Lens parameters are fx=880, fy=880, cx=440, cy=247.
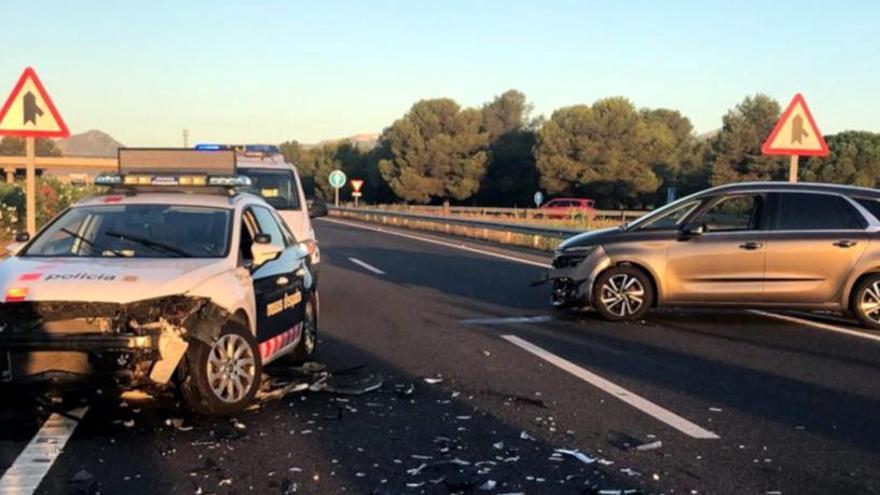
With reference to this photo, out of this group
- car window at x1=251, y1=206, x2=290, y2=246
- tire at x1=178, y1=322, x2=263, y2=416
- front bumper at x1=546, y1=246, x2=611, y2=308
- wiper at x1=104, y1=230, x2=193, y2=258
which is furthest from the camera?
front bumper at x1=546, y1=246, x2=611, y2=308

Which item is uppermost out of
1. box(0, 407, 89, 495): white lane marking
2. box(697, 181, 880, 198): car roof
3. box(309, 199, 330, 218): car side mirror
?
box(697, 181, 880, 198): car roof

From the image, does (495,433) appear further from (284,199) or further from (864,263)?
(284,199)

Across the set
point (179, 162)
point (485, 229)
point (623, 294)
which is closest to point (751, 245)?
point (623, 294)

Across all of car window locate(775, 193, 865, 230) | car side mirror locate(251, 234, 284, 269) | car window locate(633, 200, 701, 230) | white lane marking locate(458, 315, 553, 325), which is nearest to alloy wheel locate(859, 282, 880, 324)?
car window locate(775, 193, 865, 230)

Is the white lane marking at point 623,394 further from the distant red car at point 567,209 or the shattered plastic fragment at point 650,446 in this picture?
the distant red car at point 567,209

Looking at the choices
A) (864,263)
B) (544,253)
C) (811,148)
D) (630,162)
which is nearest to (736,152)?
(630,162)

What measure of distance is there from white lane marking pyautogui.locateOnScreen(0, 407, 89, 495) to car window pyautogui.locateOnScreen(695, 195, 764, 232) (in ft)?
24.2

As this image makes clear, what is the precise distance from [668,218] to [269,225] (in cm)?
529

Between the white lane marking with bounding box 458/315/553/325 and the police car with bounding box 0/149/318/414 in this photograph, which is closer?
the police car with bounding box 0/149/318/414

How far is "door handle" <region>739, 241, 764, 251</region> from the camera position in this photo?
1019 centimetres

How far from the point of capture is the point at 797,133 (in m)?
13.0

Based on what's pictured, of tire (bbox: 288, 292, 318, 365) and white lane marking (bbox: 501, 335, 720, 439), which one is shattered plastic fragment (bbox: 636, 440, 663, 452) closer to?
white lane marking (bbox: 501, 335, 720, 439)

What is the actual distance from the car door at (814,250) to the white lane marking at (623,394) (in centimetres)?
326

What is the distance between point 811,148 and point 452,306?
230 inches
